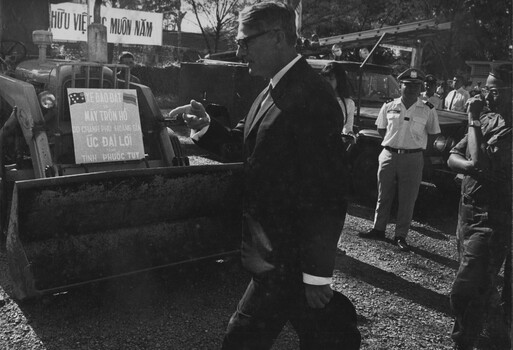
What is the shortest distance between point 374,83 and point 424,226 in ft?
8.70

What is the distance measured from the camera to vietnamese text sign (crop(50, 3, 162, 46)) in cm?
1515

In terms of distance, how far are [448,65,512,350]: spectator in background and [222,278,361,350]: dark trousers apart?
152cm

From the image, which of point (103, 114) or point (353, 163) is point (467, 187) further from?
point (353, 163)

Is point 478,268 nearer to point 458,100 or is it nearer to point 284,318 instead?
point 284,318

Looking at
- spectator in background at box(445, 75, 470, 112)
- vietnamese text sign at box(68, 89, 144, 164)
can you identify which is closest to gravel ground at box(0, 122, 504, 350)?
vietnamese text sign at box(68, 89, 144, 164)

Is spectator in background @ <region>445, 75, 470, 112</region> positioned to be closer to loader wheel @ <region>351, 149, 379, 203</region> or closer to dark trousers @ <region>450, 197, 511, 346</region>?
loader wheel @ <region>351, 149, 379, 203</region>

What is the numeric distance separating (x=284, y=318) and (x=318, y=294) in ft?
0.78

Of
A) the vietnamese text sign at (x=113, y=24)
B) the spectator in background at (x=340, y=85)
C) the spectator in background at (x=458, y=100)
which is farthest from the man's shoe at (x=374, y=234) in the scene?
the vietnamese text sign at (x=113, y=24)

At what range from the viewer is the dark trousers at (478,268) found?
3.64m

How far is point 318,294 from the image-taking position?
2340 mm

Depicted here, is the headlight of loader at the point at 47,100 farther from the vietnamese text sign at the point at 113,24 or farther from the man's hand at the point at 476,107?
the vietnamese text sign at the point at 113,24

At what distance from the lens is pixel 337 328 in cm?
246

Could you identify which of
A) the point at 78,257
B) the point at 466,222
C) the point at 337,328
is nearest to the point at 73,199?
the point at 78,257

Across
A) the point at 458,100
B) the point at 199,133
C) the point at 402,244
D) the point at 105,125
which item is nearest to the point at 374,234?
the point at 402,244
